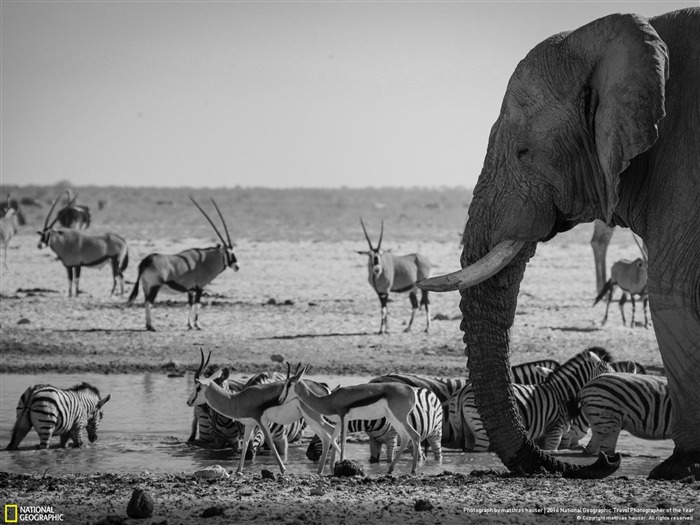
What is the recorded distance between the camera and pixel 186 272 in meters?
19.9

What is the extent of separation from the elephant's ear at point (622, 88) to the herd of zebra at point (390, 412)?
3.29 m

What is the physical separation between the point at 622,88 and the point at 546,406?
516 centimetres

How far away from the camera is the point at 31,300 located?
69.5ft

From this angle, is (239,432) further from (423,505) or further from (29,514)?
(423,505)

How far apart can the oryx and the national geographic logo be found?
1247 centimetres

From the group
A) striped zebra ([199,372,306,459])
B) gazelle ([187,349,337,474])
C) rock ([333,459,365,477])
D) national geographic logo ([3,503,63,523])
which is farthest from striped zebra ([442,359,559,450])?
national geographic logo ([3,503,63,523])

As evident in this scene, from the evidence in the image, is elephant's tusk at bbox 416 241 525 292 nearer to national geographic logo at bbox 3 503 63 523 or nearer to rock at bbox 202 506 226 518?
rock at bbox 202 506 226 518

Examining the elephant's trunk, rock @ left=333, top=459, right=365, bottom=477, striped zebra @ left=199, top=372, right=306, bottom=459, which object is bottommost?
striped zebra @ left=199, top=372, right=306, bottom=459

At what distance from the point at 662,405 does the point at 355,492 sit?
406 cm

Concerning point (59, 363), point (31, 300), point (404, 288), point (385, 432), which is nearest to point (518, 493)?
point (385, 432)

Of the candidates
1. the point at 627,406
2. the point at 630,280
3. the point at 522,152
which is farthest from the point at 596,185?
the point at 630,280

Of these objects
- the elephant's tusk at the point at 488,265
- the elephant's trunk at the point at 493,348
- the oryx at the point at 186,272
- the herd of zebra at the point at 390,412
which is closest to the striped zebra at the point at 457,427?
the herd of zebra at the point at 390,412

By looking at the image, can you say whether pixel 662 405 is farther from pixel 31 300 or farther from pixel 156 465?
pixel 31 300

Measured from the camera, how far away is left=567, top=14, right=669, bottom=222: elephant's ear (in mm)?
5367
